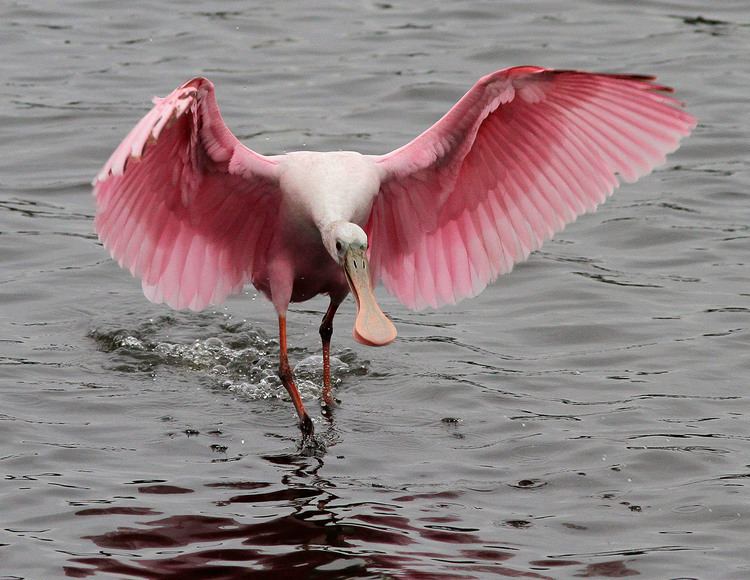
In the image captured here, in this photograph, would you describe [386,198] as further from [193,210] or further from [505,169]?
[193,210]

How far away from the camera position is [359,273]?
7824 millimetres

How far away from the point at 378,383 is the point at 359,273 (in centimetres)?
151

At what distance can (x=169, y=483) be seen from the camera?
7.47 m

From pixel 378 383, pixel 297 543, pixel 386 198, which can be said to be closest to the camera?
pixel 297 543

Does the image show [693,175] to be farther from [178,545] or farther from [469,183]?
[178,545]

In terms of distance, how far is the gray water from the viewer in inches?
274

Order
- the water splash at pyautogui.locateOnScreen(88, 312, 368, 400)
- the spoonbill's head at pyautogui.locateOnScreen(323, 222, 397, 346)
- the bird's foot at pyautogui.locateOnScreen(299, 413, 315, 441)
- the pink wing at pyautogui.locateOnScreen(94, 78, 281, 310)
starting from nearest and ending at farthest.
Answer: the spoonbill's head at pyautogui.locateOnScreen(323, 222, 397, 346) → the pink wing at pyautogui.locateOnScreen(94, 78, 281, 310) → the bird's foot at pyautogui.locateOnScreen(299, 413, 315, 441) → the water splash at pyautogui.locateOnScreen(88, 312, 368, 400)

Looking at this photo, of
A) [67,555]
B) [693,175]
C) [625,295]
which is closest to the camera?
[67,555]

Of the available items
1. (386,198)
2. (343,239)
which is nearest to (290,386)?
(343,239)

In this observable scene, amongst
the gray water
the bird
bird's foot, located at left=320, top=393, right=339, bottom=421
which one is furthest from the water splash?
the bird

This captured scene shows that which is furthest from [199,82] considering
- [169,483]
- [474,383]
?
[474,383]

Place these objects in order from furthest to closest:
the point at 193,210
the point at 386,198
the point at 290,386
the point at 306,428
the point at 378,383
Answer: the point at 378,383 → the point at 386,198 → the point at 193,210 → the point at 290,386 → the point at 306,428

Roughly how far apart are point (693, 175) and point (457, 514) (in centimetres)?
662

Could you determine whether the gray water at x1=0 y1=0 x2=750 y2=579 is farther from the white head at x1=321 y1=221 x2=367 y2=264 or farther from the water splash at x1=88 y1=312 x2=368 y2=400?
the white head at x1=321 y1=221 x2=367 y2=264
